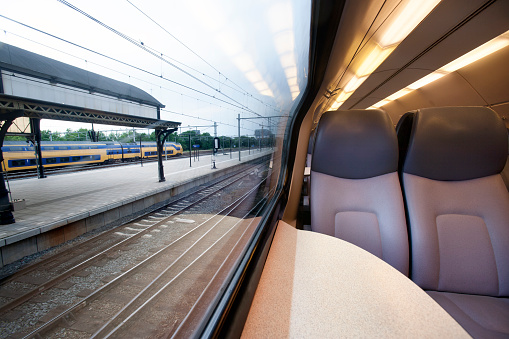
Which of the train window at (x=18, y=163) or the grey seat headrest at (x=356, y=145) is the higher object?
the grey seat headrest at (x=356, y=145)

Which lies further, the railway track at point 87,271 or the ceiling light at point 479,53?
the ceiling light at point 479,53

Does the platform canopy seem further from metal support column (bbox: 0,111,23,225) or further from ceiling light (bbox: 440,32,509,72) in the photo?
ceiling light (bbox: 440,32,509,72)

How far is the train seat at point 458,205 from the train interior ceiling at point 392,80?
2cm

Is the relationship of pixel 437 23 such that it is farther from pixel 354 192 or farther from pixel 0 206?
pixel 0 206

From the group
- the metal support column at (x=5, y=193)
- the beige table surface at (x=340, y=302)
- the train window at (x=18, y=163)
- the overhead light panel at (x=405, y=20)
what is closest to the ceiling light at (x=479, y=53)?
the overhead light panel at (x=405, y=20)

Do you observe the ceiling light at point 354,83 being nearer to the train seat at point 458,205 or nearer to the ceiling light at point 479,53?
the ceiling light at point 479,53

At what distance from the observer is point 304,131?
377 cm

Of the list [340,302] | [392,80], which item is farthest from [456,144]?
[392,80]

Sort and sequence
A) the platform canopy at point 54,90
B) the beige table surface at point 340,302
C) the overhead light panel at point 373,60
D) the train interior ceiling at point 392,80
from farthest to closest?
1. the overhead light panel at point 373,60
2. the platform canopy at point 54,90
3. the train interior ceiling at point 392,80
4. the beige table surface at point 340,302

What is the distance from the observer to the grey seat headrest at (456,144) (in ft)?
4.48

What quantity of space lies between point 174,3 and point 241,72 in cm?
117

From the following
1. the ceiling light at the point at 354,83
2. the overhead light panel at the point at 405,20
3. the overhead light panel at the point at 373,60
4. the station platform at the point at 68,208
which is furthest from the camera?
the ceiling light at the point at 354,83

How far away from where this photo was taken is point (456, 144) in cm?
141

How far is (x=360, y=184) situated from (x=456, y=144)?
0.67 m
